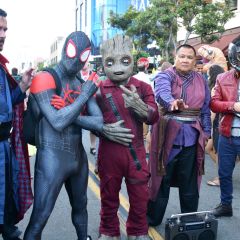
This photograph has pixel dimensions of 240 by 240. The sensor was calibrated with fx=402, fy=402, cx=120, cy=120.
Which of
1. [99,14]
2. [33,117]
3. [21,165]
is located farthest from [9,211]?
[99,14]

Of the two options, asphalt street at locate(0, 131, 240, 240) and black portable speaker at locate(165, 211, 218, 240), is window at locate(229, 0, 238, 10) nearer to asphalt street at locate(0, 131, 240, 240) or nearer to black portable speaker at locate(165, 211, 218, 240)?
asphalt street at locate(0, 131, 240, 240)

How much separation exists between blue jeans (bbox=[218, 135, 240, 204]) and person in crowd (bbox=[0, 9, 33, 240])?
2033 mm

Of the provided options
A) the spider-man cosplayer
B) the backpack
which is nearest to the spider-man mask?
the spider-man cosplayer

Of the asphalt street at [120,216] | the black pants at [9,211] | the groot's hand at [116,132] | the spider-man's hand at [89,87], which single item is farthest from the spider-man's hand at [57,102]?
the asphalt street at [120,216]

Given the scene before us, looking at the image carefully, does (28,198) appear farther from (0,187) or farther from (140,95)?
(140,95)

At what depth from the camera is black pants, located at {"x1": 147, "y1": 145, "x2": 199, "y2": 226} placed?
374 centimetres

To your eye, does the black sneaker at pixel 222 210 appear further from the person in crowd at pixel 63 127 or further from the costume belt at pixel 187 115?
the person in crowd at pixel 63 127

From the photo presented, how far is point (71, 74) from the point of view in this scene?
2.99 m

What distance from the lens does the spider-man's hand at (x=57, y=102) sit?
283cm

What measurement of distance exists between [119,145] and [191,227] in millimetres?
898

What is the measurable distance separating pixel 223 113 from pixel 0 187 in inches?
91.0

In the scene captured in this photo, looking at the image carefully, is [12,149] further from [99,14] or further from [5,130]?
[99,14]

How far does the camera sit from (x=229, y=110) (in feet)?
12.9

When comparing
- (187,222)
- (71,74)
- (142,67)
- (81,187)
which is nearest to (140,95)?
(71,74)
